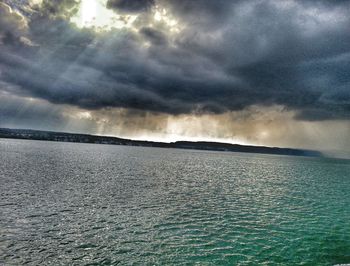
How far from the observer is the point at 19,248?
2611 cm

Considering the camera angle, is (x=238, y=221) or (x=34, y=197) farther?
(x=34, y=197)

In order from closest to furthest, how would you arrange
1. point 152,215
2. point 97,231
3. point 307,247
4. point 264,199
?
point 307,247
point 97,231
point 152,215
point 264,199

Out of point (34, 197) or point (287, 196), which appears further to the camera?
Answer: point (287, 196)

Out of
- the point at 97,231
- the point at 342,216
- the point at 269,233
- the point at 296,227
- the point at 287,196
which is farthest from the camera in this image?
the point at 287,196

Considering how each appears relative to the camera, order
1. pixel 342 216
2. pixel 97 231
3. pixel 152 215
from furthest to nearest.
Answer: pixel 342 216 → pixel 152 215 → pixel 97 231

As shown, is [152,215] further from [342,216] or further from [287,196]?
[287,196]

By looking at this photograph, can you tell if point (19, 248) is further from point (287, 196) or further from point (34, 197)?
point (287, 196)

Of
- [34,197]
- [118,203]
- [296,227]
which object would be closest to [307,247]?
[296,227]

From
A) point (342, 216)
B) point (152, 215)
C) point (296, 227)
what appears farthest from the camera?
point (342, 216)

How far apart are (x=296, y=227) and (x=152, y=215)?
22.6 m

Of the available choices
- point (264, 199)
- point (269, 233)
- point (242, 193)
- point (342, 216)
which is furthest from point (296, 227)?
point (242, 193)

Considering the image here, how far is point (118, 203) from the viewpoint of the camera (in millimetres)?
48469

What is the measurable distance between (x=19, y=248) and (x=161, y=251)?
1501 cm

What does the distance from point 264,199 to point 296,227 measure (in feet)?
70.9
